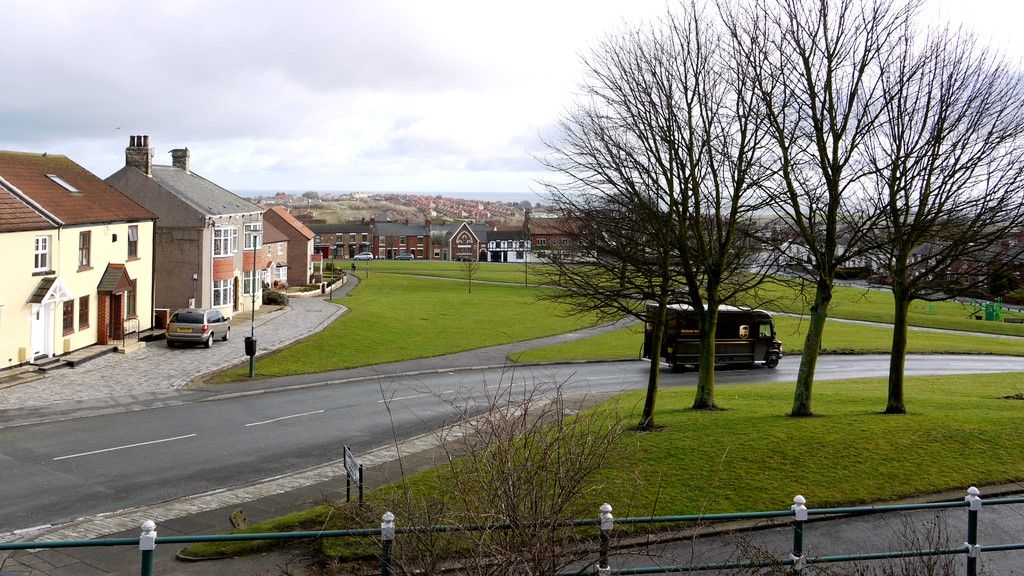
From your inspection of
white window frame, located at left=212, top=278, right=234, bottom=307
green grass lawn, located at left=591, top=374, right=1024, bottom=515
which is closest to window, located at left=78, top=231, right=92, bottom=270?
white window frame, located at left=212, top=278, right=234, bottom=307

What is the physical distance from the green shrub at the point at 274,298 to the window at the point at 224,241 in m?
7.95

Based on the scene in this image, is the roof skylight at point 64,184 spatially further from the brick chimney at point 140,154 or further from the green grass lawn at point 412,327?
the green grass lawn at point 412,327

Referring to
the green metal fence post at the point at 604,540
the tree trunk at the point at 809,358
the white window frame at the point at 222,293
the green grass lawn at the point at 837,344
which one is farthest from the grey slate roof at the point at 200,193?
the green metal fence post at the point at 604,540

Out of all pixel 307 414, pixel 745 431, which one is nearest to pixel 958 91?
pixel 745 431

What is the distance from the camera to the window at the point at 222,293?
5041cm

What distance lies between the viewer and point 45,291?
3209cm

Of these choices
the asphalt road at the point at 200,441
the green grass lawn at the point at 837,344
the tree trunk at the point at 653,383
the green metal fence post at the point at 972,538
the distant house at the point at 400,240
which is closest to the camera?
the green metal fence post at the point at 972,538

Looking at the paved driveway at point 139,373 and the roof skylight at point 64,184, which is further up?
the roof skylight at point 64,184

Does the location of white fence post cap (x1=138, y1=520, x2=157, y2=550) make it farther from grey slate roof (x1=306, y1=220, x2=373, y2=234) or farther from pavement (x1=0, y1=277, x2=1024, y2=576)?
grey slate roof (x1=306, y1=220, x2=373, y2=234)

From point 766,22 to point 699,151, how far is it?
361cm

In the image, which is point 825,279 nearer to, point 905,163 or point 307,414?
point 905,163

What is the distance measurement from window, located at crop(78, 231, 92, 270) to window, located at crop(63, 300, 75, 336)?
5.71ft

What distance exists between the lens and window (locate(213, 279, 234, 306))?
50.4 meters

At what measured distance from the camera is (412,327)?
52.2 metres
